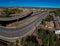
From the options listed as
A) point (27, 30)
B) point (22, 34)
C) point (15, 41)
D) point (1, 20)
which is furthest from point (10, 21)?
point (15, 41)

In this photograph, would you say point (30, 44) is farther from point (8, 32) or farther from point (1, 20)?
point (1, 20)

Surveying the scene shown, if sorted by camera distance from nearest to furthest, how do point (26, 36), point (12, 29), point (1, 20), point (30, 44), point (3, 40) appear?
1. point (30, 44)
2. point (3, 40)
3. point (26, 36)
4. point (12, 29)
5. point (1, 20)


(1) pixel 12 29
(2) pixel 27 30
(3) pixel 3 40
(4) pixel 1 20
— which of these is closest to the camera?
(3) pixel 3 40

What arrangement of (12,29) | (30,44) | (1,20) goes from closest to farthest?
(30,44)
(12,29)
(1,20)

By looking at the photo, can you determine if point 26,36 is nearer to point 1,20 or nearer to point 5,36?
point 5,36

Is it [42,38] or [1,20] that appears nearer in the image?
[42,38]

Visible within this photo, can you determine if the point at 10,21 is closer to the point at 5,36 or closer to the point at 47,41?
the point at 5,36

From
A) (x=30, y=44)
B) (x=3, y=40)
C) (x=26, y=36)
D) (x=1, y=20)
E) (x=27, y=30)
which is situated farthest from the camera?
(x=1, y=20)

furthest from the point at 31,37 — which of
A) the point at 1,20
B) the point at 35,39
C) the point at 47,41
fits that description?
the point at 1,20

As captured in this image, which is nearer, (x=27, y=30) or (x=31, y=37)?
(x=31, y=37)
